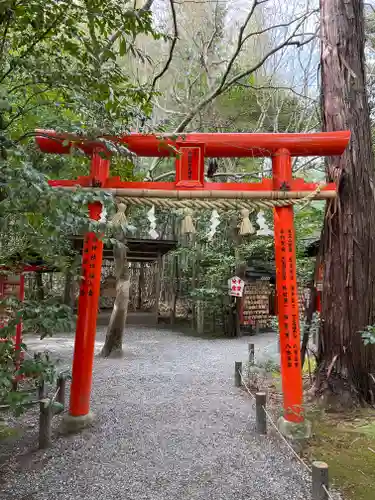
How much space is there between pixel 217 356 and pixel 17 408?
6.63 metres

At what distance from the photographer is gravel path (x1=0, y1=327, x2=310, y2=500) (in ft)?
8.86

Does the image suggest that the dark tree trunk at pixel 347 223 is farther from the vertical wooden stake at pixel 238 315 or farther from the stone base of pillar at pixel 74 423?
the vertical wooden stake at pixel 238 315

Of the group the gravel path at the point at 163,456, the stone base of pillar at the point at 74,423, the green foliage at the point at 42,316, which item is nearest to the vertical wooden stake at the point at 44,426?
the gravel path at the point at 163,456

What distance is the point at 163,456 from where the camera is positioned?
10.7 feet

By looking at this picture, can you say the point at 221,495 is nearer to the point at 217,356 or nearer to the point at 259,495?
the point at 259,495

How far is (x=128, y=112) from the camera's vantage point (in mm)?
2621

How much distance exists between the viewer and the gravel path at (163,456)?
270 cm

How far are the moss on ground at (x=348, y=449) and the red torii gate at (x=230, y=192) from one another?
44 centimetres

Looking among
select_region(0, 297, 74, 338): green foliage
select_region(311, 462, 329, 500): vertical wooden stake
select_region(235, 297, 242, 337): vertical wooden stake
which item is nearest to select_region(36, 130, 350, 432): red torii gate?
select_region(311, 462, 329, 500): vertical wooden stake

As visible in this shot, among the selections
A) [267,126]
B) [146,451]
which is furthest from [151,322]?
[146,451]

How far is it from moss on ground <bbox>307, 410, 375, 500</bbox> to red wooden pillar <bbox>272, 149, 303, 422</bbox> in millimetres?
350

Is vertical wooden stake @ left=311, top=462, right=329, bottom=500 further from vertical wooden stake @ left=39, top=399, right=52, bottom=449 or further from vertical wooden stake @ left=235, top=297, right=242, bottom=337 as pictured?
vertical wooden stake @ left=235, top=297, right=242, bottom=337

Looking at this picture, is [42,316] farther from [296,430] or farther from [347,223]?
[347,223]

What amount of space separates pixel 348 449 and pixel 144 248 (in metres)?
9.75
